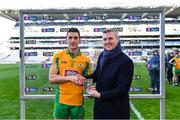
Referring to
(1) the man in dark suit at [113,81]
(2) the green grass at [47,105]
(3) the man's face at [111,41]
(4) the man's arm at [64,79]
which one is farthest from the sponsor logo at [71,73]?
(2) the green grass at [47,105]

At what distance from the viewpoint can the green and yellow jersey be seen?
15.8 ft

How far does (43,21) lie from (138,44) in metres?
1.55

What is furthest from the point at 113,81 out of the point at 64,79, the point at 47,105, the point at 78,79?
the point at 47,105

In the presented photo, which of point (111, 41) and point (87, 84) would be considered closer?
point (111, 41)

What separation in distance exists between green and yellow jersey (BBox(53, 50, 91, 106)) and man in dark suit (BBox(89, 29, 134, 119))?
0.61 meters

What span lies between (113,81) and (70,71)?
2.86 ft

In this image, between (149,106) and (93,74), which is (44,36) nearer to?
(93,74)

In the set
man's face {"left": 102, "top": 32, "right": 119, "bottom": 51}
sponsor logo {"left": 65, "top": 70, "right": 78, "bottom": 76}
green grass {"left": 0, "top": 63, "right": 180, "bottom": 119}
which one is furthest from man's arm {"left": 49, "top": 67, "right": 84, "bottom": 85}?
green grass {"left": 0, "top": 63, "right": 180, "bottom": 119}

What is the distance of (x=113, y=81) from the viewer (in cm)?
413

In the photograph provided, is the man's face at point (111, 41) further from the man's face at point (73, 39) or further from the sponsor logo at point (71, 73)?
the sponsor logo at point (71, 73)

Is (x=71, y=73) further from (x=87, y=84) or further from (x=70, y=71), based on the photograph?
(x=87, y=84)

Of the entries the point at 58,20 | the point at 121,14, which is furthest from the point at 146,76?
the point at 58,20

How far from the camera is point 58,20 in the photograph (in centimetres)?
636

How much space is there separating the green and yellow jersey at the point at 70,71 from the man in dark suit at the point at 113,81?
61 cm
